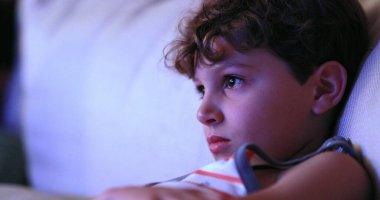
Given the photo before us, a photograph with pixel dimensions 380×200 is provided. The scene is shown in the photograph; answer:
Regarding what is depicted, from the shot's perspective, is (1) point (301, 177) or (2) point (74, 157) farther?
(2) point (74, 157)

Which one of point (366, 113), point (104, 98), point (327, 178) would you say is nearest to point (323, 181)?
point (327, 178)

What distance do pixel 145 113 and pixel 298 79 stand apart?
451mm

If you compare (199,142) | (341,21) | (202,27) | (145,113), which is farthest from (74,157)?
(341,21)

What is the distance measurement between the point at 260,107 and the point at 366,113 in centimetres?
14

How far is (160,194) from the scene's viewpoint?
630 mm

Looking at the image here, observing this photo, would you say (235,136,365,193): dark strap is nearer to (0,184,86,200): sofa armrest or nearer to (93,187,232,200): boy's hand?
(93,187,232,200): boy's hand

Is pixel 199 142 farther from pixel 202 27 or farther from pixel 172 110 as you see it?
pixel 202 27

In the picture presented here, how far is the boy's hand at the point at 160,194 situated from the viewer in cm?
62

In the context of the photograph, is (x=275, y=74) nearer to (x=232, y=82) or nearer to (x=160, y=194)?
(x=232, y=82)

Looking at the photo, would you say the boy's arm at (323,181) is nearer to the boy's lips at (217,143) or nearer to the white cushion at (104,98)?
the boy's lips at (217,143)

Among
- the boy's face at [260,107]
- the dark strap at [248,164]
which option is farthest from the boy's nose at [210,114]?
the dark strap at [248,164]

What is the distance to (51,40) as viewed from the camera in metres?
1.56

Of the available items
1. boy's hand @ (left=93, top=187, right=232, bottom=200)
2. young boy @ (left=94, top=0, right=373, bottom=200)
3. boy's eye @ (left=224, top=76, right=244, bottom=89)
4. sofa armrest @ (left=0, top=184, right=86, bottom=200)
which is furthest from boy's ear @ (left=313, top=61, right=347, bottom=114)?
sofa armrest @ (left=0, top=184, right=86, bottom=200)

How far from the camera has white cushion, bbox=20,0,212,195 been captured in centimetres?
111
